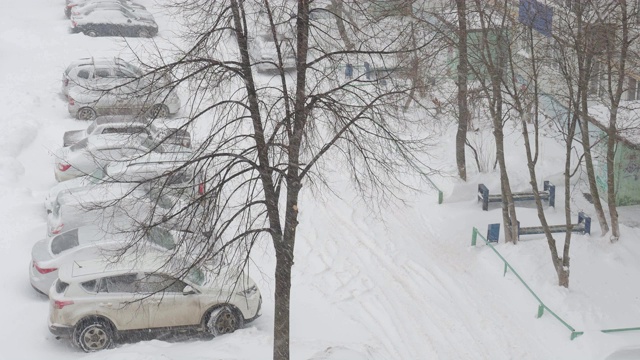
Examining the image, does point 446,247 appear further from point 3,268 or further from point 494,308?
point 3,268

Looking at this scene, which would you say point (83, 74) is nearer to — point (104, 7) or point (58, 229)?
point (104, 7)

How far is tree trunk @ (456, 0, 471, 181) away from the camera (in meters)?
17.1

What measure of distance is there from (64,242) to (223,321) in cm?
331

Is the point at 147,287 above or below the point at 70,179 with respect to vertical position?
below

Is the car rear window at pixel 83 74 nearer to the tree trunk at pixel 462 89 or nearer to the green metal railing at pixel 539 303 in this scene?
the tree trunk at pixel 462 89

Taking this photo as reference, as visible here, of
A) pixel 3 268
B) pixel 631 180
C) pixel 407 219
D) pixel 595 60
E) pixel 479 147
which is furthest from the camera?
pixel 479 147

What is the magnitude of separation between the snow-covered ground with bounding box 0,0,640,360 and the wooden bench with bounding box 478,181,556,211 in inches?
8.7

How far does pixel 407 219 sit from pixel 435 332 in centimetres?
445

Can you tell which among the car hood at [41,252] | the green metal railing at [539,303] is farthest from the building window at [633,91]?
the car hood at [41,252]

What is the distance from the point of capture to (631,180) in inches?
772

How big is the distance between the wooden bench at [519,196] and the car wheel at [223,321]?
7.67 metres

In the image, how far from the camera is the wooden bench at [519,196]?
19000mm

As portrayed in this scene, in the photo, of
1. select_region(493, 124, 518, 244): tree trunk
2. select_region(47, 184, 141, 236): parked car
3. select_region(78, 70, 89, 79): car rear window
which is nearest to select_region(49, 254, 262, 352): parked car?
select_region(47, 184, 141, 236): parked car

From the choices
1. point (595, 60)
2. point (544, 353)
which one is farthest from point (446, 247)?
point (595, 60)
